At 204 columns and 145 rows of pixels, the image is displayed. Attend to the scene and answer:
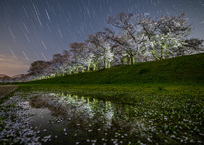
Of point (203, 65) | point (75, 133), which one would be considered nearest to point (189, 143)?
point (75, 133)

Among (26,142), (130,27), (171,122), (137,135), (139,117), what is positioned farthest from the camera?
(130,27)

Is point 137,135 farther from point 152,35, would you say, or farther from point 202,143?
point 152,35

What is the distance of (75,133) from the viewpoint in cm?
523

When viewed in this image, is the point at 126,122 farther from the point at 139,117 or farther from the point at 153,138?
the point at 153,138

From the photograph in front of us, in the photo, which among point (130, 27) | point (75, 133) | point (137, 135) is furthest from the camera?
point (130, 27)

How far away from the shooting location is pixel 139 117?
7.12 meters

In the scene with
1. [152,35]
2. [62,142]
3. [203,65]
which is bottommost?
[62,142]

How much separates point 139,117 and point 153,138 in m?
2.50

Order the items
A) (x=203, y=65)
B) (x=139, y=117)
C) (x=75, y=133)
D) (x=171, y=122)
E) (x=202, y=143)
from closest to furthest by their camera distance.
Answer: (x=202, y=143) < (x=75, y=133) < (x=171, y=122) < (x=139, y=117) < (x=203, y=65)

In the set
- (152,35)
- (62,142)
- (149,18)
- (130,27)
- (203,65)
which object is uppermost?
(149,18)

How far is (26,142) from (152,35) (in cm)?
4919

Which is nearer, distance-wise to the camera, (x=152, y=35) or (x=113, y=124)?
(x=113, y=124)

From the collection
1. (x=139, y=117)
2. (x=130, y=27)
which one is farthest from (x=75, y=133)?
(x=130, y=27)

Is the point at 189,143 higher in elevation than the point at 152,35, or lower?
lower
